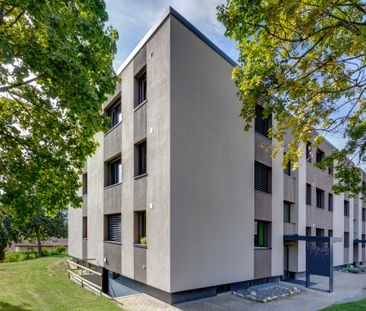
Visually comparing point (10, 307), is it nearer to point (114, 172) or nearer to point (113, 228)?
point (113, 228)

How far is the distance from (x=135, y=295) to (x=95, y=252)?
605 centimetres

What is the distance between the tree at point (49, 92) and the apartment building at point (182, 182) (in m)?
2.74

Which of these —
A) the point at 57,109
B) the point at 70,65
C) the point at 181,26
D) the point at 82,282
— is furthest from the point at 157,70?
the point at 82,282

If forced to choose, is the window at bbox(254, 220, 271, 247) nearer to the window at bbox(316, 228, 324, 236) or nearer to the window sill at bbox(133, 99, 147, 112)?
the window sill at bbox(133, 99, 147, 112)

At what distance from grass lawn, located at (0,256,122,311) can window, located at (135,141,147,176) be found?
5193mm

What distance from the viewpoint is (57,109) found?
30.0ft

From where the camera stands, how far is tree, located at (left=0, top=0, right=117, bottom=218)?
6.87 m

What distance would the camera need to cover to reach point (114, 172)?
16.6 meters

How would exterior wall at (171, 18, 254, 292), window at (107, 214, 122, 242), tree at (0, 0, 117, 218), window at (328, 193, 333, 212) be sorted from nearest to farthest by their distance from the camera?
1. tree at (0, 0, 117, 218)
2. exterior wall at (171, 18, 254, 292)
3. window at (107, 214, 122, 242)
4. window at (328, 193, 333, 212)

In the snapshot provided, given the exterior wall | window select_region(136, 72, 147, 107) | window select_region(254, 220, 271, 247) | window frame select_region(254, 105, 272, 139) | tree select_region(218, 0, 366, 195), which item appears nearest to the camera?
tree select_region(218, 0, 366, 195)

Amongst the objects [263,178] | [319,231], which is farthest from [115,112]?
[319,231]

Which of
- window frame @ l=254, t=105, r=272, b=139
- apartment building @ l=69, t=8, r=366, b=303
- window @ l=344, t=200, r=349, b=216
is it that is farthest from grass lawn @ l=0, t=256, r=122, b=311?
window @ l=344, t=200, r=349, b=216

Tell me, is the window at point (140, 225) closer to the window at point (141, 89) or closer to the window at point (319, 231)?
the window at point (141, 89)

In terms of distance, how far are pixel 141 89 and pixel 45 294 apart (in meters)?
9.50
